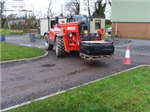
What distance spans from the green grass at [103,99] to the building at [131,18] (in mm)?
17867

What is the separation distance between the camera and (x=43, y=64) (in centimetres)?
853

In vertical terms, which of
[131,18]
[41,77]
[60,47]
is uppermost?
[131,18]

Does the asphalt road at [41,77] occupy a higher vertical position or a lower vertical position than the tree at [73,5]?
lower

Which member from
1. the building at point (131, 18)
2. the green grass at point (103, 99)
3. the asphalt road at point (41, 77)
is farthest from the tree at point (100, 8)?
the green grass at point (103, 99)

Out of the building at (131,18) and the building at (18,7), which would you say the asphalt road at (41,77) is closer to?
the building at (131,18)

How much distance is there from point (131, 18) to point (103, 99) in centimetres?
2037

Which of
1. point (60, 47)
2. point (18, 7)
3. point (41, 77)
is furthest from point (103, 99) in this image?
point (18, 7)

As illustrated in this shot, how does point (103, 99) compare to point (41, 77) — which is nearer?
point (103, 99)

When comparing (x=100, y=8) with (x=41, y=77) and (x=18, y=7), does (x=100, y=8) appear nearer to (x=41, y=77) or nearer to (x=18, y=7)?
(x=18, y=7)

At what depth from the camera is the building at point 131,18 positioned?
21.6m

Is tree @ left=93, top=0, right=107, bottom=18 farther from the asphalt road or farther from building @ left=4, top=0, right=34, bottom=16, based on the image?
the asphalt road

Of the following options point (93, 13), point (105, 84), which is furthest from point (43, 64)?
point (93, 13)

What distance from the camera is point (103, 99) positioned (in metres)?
4.26

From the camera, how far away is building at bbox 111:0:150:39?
21.6 m
